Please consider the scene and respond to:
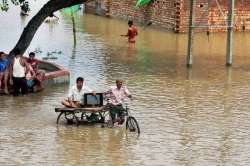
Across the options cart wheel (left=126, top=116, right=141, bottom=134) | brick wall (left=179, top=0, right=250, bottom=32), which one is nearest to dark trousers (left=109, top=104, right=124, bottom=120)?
cart wheel (left=126, top=116, right=141, bottom=134)

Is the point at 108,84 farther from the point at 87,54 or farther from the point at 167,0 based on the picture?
the point at 167,0

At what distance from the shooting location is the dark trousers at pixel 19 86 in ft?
67.9

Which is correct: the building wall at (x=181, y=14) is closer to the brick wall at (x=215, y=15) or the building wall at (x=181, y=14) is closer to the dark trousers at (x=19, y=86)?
the brick wall at (x=215, y=15)

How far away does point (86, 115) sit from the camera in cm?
1767

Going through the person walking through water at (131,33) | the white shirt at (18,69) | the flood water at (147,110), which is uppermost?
the person walking through water at (131,33)

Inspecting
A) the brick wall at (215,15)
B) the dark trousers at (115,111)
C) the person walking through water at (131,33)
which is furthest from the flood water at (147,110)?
the brick wall at (215,15)

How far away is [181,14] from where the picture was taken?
38219 mm

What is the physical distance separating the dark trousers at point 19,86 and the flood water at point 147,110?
13.4 inches

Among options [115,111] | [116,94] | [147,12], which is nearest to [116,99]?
[116,94]

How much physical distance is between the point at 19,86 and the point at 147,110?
3.83 metres

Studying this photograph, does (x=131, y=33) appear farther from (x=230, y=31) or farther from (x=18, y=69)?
(x=18, y=69)

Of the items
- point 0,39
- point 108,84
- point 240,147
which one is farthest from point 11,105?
point 0,39

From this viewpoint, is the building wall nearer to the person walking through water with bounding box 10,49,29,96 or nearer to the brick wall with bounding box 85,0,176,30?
the brick wall with bounding box 85,0,176,30

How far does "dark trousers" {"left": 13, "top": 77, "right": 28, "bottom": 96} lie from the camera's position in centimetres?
2070
